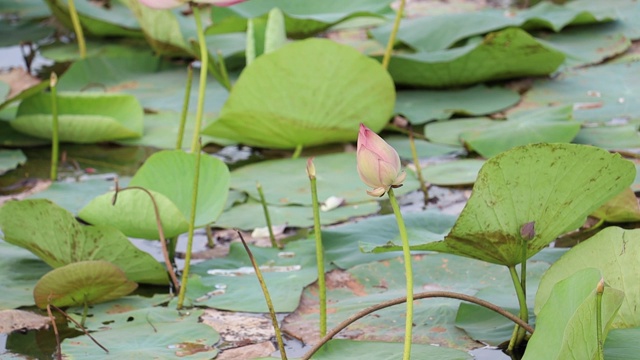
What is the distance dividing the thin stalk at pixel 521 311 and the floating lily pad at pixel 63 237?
55cm

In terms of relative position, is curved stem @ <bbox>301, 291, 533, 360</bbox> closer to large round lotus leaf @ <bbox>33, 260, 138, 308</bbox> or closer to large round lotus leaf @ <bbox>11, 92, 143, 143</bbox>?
large round lotus leaf @ <bbox>33, 260, 138, 308</bbox>

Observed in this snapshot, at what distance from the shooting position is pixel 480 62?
2.43 meters

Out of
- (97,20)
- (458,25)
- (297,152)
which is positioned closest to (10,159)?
(297,152)

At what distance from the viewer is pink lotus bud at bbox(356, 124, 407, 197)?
0.94m

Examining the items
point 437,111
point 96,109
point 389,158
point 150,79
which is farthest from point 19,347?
point 150,79

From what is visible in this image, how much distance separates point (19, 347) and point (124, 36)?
211 cm

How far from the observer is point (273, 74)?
2.07 metres

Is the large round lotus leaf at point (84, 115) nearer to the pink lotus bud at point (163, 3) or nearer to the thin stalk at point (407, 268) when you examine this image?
the pink lotus bud at point (163, 3)

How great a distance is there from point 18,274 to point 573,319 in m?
0.95

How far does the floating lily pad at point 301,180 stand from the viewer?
189 centimetres

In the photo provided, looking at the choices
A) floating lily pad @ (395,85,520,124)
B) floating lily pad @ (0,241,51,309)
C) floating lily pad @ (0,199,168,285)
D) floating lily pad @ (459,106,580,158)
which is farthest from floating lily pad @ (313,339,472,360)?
floating lily pad @ (395,85,520,124)

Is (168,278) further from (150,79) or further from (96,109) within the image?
(150,79)

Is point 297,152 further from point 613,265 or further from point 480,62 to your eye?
point 613,265

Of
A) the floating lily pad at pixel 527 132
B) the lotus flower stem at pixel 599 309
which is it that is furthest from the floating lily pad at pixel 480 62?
the lotus flower stem at pixel 599 309
